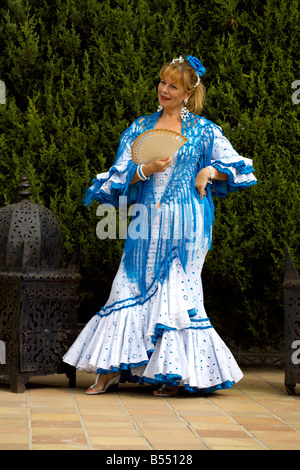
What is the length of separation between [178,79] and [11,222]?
1384 mm

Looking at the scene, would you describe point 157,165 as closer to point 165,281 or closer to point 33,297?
point 165,281

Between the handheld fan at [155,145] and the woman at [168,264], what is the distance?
0.15 feet

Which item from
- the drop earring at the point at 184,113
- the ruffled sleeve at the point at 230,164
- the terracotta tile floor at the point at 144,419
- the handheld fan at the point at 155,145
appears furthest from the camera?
the drop earring at the point at 184,113

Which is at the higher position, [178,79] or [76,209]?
[178,79]

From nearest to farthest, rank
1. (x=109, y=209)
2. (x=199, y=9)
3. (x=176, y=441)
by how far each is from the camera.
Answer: (x=176, y=441) → (x=109, y=209) → (x=199, y=9)

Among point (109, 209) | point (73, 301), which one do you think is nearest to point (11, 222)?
point (73, 301)

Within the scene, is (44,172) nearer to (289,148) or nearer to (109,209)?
(109,209)

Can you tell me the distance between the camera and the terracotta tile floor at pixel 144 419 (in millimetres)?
3408

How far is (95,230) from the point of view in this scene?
20.0 feet

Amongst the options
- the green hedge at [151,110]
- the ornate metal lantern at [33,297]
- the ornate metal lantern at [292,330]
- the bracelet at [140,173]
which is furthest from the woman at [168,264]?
the green hedge at [151,110]

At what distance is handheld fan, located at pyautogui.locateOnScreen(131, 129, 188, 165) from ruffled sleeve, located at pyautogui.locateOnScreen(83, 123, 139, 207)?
0.35 ft

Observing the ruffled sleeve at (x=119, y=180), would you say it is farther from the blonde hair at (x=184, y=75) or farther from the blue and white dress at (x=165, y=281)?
the blonde hair at (x=184, y=75)

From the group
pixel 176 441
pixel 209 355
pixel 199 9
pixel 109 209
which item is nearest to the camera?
pixel 176 441

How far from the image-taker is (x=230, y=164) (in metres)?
4.98
